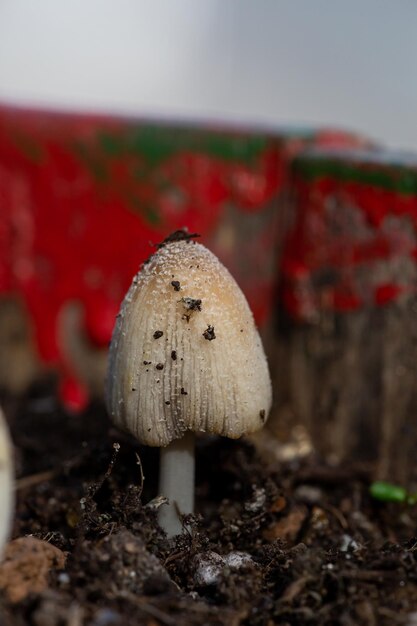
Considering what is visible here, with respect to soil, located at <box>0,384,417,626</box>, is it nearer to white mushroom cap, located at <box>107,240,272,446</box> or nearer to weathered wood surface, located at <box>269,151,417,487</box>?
white mushroom cap, located at <box>107,240,272,446</box>

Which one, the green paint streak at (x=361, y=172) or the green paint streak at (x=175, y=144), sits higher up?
the green paint streak at (x=175, y=144)

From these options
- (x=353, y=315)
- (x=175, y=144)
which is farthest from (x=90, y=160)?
(x=353, y=315)

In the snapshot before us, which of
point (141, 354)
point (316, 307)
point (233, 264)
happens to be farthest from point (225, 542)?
point (233, 264)

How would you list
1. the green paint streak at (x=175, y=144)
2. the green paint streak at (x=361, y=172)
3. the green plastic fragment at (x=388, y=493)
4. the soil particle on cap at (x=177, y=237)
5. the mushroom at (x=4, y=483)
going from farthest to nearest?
the green paint streak at (x=175, y=144)
the green paint streak at (x=361, y=172)
the green plastic fragment at (x=388, y=493)
the soil particle on cap at (x=177, y=237)
the mushroom at (x=4, y=483)

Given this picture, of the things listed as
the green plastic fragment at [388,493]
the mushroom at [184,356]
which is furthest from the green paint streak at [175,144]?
the mushroom at [184,356]

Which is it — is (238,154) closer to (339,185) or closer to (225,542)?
(339,185)

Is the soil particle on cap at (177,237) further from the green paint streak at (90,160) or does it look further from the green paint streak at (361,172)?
the green paint streak at (90,160)

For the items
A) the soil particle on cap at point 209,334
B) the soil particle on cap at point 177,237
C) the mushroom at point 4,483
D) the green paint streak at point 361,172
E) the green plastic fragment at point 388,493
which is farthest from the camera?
the green paint streak at point 361,172

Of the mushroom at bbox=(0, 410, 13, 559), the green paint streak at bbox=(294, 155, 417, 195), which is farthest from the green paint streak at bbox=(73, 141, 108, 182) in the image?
the mushroom at bbox=(0, 410, 13, 559)
